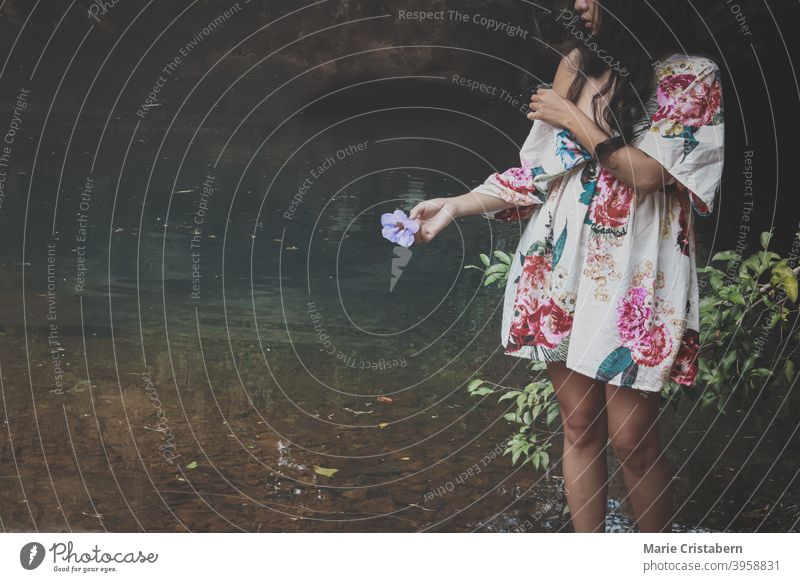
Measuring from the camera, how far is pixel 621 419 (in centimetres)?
156

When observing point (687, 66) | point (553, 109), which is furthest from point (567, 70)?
point (687, 66)

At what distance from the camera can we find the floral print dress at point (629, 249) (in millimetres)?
1448

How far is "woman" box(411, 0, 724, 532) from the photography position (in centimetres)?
146

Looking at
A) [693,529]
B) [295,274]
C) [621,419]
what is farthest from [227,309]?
[621,419]

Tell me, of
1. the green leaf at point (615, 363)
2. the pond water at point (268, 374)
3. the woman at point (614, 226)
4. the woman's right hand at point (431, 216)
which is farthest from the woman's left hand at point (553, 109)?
the pond water at point (268, 374)

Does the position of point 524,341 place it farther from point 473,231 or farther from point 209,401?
point 473,231

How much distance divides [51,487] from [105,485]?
0.12 m

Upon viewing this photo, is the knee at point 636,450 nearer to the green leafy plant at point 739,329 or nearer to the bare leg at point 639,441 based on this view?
the bare leg at point 639,441

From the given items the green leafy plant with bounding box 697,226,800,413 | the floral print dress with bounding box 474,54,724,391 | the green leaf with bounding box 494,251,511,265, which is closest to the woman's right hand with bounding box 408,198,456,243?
the floral print dress with bounding box 474,54,724,391

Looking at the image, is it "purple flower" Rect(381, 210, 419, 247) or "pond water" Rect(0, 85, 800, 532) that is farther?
"pond water" Rect(0, 85, 800, 532)

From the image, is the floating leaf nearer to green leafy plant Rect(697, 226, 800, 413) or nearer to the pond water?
the pond water

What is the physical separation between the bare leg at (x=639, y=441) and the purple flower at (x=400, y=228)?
42cm

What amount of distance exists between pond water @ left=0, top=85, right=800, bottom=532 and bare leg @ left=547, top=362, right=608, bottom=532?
588 millimetres

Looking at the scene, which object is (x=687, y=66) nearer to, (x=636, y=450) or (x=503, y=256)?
(x=636, y=450)
